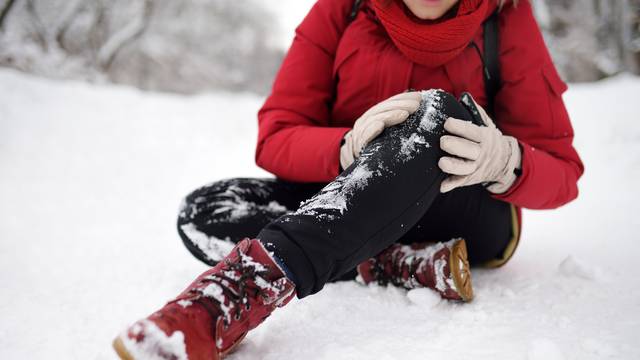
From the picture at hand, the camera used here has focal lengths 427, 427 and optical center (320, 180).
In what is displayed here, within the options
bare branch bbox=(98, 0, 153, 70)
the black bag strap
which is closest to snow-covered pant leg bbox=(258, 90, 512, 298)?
the black bag strap

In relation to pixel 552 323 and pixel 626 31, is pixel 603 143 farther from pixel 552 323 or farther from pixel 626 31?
pixel 626 31

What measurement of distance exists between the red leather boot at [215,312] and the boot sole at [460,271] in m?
0.47

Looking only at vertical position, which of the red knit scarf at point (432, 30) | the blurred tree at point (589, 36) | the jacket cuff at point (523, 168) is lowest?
the blurred tree at point (589, 36)

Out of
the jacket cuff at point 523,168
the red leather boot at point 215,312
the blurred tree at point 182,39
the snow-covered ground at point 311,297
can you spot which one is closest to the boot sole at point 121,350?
the red leather boot at point 215,312

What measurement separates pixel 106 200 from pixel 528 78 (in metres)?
2.93

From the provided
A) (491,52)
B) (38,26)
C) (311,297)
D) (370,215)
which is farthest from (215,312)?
(38,26)

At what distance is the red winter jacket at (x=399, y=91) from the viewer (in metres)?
1.24

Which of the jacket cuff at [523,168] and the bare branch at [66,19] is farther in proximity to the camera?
the bare branch at [66,19]

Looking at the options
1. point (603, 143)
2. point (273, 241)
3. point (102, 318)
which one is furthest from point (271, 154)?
point (603, 143)

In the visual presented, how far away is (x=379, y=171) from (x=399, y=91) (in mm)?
491

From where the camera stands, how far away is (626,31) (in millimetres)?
9008

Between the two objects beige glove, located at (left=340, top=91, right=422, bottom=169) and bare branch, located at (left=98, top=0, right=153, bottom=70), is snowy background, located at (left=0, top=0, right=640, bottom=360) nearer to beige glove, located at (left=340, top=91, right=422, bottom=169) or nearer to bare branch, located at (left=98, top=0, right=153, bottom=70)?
beige glove, located at (left=340, top=91, right=422, bottom=169)

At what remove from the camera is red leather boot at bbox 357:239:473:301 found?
3.62 feet

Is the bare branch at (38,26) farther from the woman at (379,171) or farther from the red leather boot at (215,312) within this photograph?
the red leather boot at (215,312)
